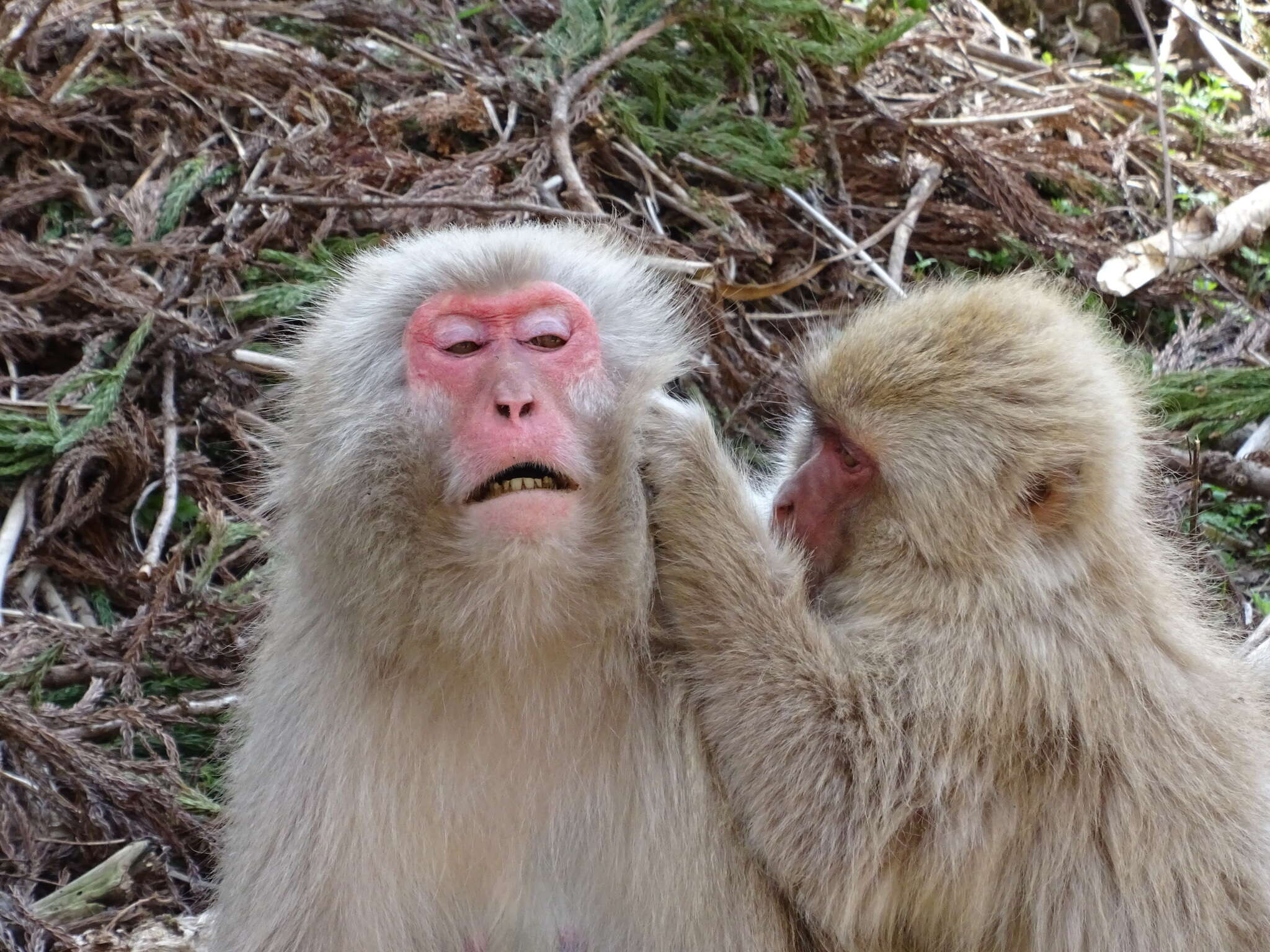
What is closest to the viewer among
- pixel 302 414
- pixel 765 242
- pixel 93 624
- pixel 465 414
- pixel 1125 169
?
pixel 465 414

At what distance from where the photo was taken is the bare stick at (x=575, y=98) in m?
5.29

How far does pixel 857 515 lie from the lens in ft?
11.0

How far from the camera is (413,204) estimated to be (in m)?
5.02

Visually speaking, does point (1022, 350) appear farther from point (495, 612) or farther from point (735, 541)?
point (495, 612)

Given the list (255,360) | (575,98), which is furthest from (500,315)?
(575,98)

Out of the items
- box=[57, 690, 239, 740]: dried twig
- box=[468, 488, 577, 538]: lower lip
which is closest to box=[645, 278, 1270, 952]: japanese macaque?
box=[468, 488, 577, 538]: lower lip

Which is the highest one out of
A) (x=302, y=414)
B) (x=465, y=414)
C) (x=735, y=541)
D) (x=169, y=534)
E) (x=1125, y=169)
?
(x=1125, y=169)

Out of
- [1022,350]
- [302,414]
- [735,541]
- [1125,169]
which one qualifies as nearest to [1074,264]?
[1125,169]

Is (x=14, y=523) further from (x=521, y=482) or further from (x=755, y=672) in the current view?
(x=755, y=672)

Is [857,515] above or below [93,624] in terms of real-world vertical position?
below

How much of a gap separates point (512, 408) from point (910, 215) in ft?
12.2

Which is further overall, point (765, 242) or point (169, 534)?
point (765, 242)

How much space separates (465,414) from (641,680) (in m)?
0.73

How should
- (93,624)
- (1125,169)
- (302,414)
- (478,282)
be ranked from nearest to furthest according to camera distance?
(478,282) < (302,414) < (93,624) < (1125,169)
